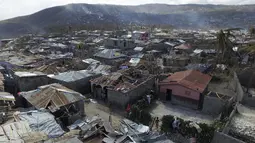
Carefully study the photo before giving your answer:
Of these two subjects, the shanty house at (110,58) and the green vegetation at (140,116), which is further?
the shanty house at (110,58)

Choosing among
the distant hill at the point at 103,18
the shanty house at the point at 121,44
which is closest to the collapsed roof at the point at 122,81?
the shanty house at the point at 121,44

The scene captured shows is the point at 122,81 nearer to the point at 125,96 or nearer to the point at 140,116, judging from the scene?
the point at 125,96

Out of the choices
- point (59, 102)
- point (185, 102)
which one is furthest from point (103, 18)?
point (59, 102)

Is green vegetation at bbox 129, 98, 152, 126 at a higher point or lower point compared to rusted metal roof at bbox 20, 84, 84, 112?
lower

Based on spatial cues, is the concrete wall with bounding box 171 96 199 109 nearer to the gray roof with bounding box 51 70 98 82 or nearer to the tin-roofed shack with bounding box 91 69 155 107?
the tin-roofed shack with bounding box 91 69 155 107

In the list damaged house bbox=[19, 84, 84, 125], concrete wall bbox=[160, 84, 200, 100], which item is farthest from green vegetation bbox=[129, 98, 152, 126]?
concrete wall bbox=[160, 84, 200, 100]

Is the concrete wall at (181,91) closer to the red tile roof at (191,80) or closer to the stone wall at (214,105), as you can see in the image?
the red tile roof at (191,80)

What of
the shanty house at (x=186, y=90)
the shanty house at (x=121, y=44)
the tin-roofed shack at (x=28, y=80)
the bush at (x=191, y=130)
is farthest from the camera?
the shanty house at (x=121, y=44)

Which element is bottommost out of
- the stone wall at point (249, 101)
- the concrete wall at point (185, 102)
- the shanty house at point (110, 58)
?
the concrete wall at point (185, 102)
